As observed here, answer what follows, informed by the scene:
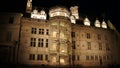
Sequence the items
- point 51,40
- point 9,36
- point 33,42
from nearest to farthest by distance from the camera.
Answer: point 9,36 < point 33,42 < point 51,40

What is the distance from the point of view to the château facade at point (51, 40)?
34656 mm

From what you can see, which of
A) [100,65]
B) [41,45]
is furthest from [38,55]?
[100,65]

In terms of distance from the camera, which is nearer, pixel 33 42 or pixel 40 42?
pixel 33 42

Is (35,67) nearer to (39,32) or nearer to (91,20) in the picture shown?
(39,32)

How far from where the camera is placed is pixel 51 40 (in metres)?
37.2

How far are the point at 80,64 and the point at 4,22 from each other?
77.9 ft

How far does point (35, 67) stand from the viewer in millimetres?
32719

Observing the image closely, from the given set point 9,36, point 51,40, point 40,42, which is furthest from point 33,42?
point 9,36

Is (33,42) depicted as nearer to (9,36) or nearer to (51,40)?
(51,40)

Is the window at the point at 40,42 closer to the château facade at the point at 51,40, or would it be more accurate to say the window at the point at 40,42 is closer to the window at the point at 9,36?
the château facade at the point at 51,40

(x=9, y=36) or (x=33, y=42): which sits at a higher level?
(x=9, y=36)

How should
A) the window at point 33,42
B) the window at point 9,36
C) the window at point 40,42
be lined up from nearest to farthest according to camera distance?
1. the window at point 9,36
2. the window at point 33,42
3. the window at point 40,42

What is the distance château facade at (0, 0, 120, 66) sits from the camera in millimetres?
34656

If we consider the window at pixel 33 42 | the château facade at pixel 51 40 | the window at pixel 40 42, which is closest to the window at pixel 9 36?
the château facade at pixel 51 40
